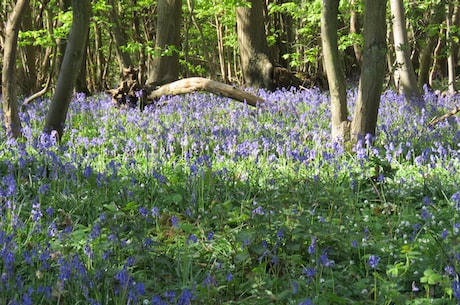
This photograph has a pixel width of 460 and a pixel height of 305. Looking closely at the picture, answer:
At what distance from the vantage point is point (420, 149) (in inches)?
229

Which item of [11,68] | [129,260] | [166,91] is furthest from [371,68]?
[166,91]

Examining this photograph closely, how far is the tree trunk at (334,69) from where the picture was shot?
5.83 m

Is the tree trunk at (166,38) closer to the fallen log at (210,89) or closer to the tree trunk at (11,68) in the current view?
the fallen log at (210,89)

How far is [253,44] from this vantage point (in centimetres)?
1243

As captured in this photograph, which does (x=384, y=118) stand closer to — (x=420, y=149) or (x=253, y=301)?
(x=420, y=149)

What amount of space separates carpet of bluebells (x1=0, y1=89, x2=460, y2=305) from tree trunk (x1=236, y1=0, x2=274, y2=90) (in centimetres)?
588

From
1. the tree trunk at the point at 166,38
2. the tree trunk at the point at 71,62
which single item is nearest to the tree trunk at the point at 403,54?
the tree trunk at the point at 71,62

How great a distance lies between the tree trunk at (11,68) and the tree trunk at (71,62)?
1.15 ft

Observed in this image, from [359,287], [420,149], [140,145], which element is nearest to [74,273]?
[359,287]

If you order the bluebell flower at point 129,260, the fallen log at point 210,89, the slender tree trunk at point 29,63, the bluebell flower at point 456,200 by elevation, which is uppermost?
the slender tree trunk at point 29,63

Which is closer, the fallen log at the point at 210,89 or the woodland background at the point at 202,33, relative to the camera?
the fallen log at the point at 210,89

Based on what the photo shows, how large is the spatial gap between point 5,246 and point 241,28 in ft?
34.2

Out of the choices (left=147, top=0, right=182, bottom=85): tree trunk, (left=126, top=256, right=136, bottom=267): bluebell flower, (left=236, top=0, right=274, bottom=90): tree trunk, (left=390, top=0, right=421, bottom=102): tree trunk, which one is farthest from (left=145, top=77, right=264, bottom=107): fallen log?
(left=126, top=256, right=136, bottom=267): bluebell flower

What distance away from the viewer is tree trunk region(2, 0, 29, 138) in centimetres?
546
